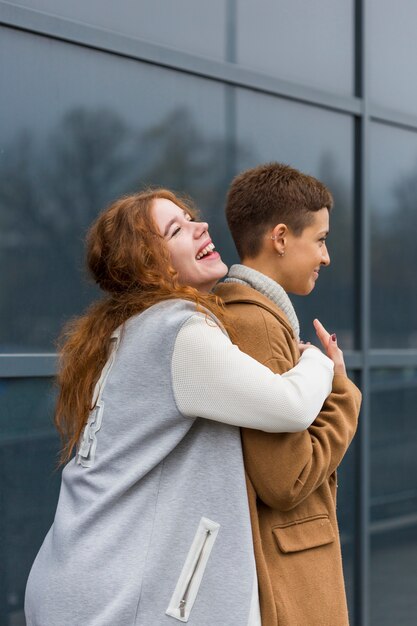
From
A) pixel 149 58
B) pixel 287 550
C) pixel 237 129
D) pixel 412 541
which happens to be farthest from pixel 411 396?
pixel 287 550

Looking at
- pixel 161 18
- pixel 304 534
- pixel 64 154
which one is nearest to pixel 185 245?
pixel 304 534

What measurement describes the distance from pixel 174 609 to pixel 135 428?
1.27 feet

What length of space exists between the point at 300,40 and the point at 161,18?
0.83 metres

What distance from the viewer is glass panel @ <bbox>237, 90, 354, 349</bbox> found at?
422 cm

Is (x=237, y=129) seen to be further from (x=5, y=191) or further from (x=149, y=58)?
(x=5, y=191)

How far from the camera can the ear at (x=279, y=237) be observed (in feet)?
8.38

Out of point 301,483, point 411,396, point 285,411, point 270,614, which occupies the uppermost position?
point 285,411

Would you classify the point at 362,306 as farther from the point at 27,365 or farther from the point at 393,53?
the point at 27,365

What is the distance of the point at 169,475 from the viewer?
7.43ft

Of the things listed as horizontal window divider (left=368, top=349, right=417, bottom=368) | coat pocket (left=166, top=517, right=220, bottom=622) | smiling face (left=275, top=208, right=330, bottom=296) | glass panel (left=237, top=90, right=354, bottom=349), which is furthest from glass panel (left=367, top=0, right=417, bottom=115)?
coat pocket (left=166, top=517, right=220, bottom=622)

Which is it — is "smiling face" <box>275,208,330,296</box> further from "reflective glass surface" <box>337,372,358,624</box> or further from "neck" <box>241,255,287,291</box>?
"reflective glass surface" <box>337,372,358,624</box>

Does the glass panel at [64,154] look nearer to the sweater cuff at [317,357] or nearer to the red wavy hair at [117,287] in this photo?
the red wavy hair at [117,287]

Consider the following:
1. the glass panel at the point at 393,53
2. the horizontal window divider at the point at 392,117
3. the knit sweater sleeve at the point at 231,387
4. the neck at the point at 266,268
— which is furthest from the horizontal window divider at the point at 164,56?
the knit sweater sleeve at the point at 231,387

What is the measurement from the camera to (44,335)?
3416 millimetres
